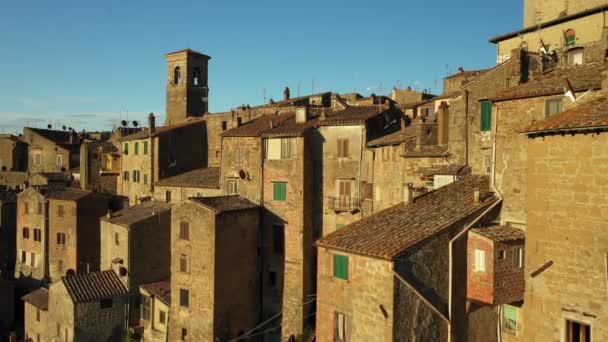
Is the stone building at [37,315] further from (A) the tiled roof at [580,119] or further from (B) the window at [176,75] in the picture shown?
(A) the tiled roof at [580,119]

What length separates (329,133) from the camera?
30.6 metres

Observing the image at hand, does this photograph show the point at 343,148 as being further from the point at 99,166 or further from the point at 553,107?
the point at 99,166

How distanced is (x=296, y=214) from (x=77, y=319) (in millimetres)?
14989

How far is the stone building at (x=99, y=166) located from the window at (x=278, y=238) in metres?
21.6

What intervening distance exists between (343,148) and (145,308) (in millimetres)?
16321

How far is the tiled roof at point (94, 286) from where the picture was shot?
110 ft

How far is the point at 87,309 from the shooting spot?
3356 cm

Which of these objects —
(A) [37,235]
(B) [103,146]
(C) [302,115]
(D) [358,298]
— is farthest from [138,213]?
(D) [358,298]

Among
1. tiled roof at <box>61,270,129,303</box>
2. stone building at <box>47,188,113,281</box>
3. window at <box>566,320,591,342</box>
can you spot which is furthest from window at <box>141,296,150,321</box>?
window at <box>566,320,591,342</box>

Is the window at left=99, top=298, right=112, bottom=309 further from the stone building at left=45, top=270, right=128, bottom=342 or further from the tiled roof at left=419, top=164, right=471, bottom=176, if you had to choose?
the tiled roof at left=419, top=164, right=471, bottom=176

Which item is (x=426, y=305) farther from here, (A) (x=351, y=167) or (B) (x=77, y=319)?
(B) (x=77, y=319)

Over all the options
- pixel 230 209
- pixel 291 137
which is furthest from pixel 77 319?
pixel 291 137

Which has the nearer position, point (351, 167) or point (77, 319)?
point (351, 167)

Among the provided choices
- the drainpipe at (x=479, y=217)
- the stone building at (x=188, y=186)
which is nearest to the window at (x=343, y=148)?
the stone building at (x=188, y=186)
